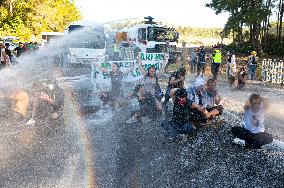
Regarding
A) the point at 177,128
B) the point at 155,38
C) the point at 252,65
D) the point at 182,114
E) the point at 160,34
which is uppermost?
the point at 160,34

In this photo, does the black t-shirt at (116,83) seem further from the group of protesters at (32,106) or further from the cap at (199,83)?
the cap at (199,83)

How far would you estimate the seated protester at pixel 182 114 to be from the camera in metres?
9.22

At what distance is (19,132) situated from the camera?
1033 cm

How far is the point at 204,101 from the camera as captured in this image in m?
10.1

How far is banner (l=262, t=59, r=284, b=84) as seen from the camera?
2209 cm

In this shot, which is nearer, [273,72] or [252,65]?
[273,72]

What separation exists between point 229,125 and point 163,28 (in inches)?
922

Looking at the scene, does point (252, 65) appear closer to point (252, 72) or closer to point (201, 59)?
point (252, 72)

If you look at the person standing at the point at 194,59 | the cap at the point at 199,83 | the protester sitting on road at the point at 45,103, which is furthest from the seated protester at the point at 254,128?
the person standing at the point at 194,59

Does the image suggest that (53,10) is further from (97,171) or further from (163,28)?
(97,171)

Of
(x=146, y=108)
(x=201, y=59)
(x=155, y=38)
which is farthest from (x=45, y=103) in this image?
(x=155, y=38)

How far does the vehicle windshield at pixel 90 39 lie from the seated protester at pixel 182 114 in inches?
748

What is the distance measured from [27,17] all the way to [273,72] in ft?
133

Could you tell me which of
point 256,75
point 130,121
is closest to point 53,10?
point 256,75
